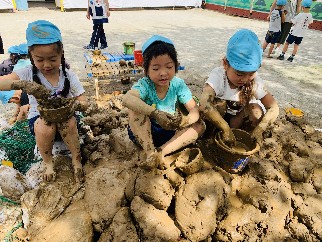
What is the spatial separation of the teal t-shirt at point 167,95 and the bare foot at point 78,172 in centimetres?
89

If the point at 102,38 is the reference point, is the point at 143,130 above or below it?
above

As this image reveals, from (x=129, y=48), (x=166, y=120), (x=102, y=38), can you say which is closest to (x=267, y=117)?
(x=166, y=120)

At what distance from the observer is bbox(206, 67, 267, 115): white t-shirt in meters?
2.55

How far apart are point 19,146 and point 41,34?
1.53 meters

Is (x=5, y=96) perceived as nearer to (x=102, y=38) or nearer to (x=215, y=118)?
(x=215, y=118)

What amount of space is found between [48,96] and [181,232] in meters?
1.55

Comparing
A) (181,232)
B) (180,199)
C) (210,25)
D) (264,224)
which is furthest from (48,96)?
(210,25)

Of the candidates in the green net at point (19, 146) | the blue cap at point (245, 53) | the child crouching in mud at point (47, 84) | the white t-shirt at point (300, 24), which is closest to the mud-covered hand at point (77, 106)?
the child crouching in mud at point (47, 84)

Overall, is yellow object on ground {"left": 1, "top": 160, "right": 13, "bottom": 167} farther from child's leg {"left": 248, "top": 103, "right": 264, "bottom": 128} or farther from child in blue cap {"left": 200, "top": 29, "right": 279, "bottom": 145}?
child's leg {"left": 248, "top": 103, "right": 264, "bottom": 128}

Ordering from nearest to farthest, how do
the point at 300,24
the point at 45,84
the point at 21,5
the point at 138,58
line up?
1. the point at 45,84
2. the point at 138,58
3. the point at 300,24
4. the point at 21,5

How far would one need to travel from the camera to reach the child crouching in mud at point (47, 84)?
7.20 feet

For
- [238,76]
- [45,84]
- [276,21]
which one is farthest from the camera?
[276,21]

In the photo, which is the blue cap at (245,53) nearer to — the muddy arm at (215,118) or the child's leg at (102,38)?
the muddy arm at (215,118)

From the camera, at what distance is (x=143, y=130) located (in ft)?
7.52
